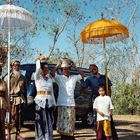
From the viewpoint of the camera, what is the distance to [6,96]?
722 centimetres

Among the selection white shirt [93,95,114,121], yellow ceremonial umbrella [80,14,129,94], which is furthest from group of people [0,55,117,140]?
yellow ceremonial umbrella [80,14,129,94]

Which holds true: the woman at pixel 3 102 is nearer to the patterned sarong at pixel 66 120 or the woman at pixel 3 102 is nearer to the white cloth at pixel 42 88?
the white cloth at pixel 42 88

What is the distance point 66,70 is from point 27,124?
5476 millimetres

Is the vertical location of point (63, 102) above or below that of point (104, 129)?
above

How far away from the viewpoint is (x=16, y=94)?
8.94 m

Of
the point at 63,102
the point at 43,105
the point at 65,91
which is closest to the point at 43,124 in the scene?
the point at 43,105

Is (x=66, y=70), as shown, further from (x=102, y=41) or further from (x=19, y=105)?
(x=102, y=41)

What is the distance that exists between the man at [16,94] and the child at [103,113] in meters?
1.72

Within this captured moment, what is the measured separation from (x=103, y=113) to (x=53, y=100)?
4.57ft

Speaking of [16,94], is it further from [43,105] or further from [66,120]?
[66,120]

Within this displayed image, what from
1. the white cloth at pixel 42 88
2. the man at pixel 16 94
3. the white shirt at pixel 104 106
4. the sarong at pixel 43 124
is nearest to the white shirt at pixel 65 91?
the white cloth at pixel 42 88

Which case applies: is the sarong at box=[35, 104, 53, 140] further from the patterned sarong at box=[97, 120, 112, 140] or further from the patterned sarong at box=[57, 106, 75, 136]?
the patterned sarong at box=[97, 120, 112, 140]

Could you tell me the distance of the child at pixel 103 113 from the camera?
8742 millimetres

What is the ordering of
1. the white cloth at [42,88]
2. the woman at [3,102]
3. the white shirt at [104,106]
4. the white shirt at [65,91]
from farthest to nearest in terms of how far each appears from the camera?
1. the white shirt at [104,106]
2. the white shirt at [65,91]
3. the white cloth at [42,88]
4. the woman at [3,102]
